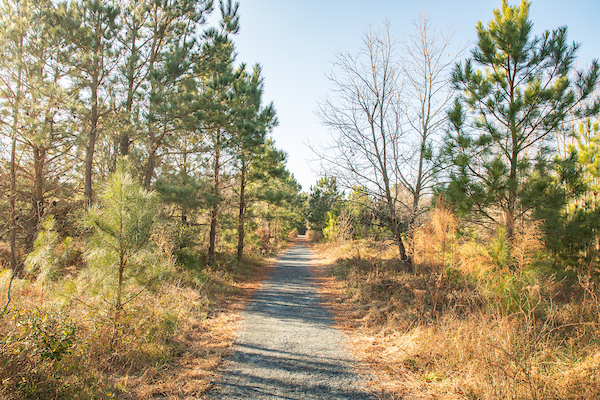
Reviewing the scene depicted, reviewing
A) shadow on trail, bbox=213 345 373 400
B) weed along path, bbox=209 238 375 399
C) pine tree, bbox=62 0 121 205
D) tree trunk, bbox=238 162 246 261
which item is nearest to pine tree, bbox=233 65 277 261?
tree trunk, bbox=238 162 246 261

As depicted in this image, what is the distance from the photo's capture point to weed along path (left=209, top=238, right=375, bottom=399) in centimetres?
326

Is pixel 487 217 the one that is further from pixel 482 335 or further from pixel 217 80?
pixel 217 80

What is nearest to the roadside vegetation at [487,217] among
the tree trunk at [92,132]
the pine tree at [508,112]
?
the pine tree at [508,112]

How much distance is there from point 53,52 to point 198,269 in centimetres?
698

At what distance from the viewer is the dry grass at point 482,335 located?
2.83m

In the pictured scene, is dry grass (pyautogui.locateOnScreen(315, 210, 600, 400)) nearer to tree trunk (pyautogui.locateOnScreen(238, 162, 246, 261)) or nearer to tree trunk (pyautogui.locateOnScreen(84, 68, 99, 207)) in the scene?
tree trunk (pyautogui.locateOnScreen(238, 162, 246, 261))

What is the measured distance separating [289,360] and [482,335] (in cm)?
239

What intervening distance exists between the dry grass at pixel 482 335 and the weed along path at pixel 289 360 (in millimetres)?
372

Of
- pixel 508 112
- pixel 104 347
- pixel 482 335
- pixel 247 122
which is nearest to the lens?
pixel 482 335

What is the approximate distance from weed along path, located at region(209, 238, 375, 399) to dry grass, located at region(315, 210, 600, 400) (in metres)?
0.37

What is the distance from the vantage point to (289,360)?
13.4 feet

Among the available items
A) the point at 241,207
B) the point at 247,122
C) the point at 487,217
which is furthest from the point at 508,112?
the point at 241,207

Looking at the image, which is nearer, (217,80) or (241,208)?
(217,80)

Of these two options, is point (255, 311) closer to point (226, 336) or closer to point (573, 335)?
point (226, 336)
